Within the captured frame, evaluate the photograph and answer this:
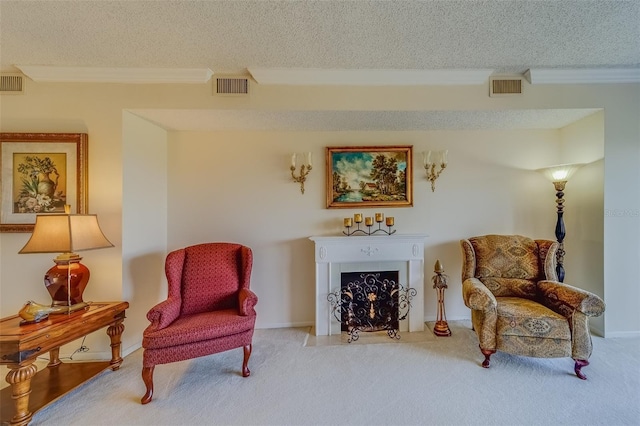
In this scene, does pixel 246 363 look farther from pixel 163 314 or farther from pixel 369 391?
pixel 369 391

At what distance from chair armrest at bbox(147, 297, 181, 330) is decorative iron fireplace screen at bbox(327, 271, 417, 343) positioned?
1503 millimetres

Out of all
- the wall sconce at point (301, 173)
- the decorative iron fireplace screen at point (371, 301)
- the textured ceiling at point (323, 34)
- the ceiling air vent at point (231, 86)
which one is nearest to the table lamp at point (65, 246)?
the textured ceiling at point (323, 34)

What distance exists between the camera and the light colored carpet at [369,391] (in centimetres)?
172

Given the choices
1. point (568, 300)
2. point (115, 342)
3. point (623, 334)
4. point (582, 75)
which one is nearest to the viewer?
point (568, 300)

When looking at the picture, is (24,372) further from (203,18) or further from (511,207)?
(511,207)

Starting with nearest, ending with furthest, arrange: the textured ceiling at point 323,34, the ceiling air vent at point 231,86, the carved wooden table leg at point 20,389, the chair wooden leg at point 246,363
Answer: the carved wooden table leg at point 20,389 → the textured ceiling at point 323,34 → the chair wooden leg at point 246,363 → the ceiling air vent at point 231,86

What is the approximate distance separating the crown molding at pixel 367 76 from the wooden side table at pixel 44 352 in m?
2.52

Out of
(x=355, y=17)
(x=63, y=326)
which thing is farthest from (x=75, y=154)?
(x=355, y=17)

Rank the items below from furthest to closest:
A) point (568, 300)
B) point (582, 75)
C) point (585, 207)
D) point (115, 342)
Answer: point (585, 207)
point (582, 75)
point (115, 342)
point (568, 300)

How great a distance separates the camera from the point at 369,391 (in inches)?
76.9

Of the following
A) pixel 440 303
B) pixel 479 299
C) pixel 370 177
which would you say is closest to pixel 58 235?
pixel 370 177

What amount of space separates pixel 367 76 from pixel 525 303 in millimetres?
2593

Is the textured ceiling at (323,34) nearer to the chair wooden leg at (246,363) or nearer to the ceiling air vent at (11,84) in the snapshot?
the ceiling air vent at (11,84)

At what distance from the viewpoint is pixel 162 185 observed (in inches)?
118
